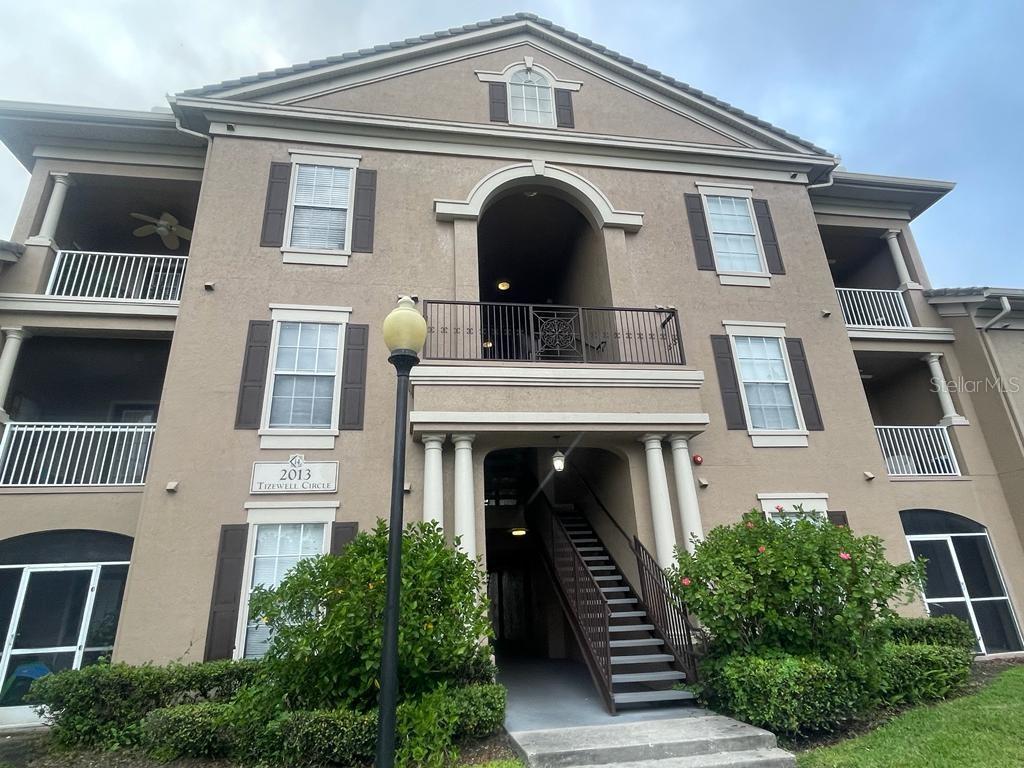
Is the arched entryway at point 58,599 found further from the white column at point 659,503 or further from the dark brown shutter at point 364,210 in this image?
the white column at point 659,503

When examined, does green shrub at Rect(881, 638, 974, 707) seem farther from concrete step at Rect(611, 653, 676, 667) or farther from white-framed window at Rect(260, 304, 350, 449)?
white-framed window at Rect(260, 304, 350, 449)

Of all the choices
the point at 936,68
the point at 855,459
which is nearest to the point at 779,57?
the point at 936,68

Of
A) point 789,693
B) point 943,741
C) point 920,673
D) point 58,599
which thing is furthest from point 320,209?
point 920,673

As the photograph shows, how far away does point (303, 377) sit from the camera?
9.30 m

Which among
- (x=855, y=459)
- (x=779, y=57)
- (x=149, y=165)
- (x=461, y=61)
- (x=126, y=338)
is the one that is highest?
(x=779, y=57)

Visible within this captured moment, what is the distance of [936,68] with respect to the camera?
3775 centimetres

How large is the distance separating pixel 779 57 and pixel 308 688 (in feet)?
114

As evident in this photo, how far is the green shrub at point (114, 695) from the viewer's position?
21.7 feet

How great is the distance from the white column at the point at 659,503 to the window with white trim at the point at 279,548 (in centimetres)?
521

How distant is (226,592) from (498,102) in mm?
10695

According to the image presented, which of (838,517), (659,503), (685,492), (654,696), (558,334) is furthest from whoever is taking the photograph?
(838,517)

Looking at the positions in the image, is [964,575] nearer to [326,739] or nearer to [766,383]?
[766,383]

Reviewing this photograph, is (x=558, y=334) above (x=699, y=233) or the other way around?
the other way around

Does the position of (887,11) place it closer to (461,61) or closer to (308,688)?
(461,61)
